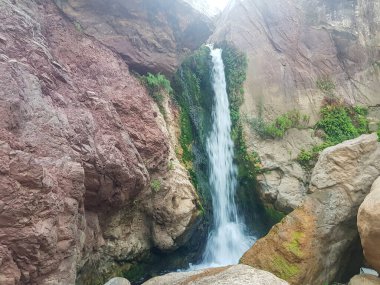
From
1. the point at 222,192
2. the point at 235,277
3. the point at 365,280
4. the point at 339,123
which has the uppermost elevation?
the point at 339,123

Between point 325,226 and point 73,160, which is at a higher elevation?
point 73,160

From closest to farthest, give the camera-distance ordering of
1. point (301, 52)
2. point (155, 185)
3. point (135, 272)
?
point (135, 272) < point (155, 185) < point (301, 52)

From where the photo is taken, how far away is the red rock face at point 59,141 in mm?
5875

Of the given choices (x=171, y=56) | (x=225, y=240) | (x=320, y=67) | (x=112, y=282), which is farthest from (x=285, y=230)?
(x=320, y=67)

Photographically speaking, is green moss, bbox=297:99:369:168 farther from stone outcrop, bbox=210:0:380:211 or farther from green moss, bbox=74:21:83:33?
green moss, bbox=74:21:83:33

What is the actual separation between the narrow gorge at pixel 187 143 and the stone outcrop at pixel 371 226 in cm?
4

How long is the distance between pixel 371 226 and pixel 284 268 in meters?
2.35

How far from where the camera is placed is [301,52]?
59.2 feet

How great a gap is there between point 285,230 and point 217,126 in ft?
22.9

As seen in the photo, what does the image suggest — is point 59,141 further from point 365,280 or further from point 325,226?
point 365,280

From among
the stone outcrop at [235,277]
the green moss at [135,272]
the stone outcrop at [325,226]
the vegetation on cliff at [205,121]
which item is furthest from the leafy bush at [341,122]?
the stone outcrop at [235,277]

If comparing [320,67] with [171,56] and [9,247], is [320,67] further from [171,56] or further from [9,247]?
[9,247]

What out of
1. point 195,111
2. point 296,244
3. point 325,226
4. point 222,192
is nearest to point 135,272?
point 222,192

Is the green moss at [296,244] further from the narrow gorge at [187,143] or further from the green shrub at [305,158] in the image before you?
the green shrub at [305,158]
